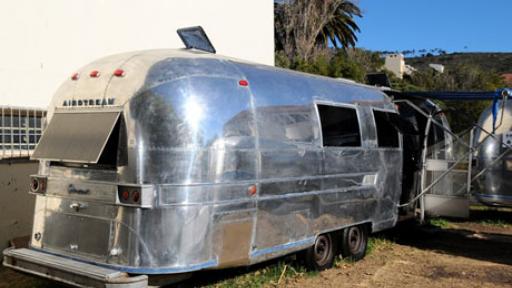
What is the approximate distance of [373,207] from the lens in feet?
26.4

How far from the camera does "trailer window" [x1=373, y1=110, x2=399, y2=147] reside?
27.0ft

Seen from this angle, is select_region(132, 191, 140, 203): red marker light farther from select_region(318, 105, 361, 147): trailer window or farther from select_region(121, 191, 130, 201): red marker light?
select_region(318, 105, 361, 147): trailer window

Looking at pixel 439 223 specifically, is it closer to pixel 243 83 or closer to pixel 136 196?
pixel 243 83

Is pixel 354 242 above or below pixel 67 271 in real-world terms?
below

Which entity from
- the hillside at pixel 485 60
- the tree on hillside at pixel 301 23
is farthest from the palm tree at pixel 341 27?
the hillside at pixel 485 60

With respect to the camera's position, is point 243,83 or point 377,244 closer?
point 243,83

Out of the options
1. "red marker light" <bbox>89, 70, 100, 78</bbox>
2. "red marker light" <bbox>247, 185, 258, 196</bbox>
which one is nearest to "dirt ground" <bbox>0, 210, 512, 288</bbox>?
"red marker light" <bbox>247, 185, 258, 196</bbox>

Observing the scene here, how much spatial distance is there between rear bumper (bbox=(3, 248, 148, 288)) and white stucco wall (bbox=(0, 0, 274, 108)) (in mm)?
2867

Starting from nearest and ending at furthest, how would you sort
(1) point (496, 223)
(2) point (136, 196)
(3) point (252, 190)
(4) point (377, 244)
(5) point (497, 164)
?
(2) point (136, 196)
(3) point (252, 190)
(5) point (497, 164)
(4) point (377, 244)
(1) point (496, 223)

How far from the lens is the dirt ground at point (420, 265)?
6.88 m

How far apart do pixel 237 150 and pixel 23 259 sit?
96.3 inches

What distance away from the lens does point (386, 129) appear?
27.7 feet

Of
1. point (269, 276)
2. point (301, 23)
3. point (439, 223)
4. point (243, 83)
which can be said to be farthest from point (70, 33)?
point (301, 23)

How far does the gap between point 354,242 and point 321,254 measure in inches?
32.9
